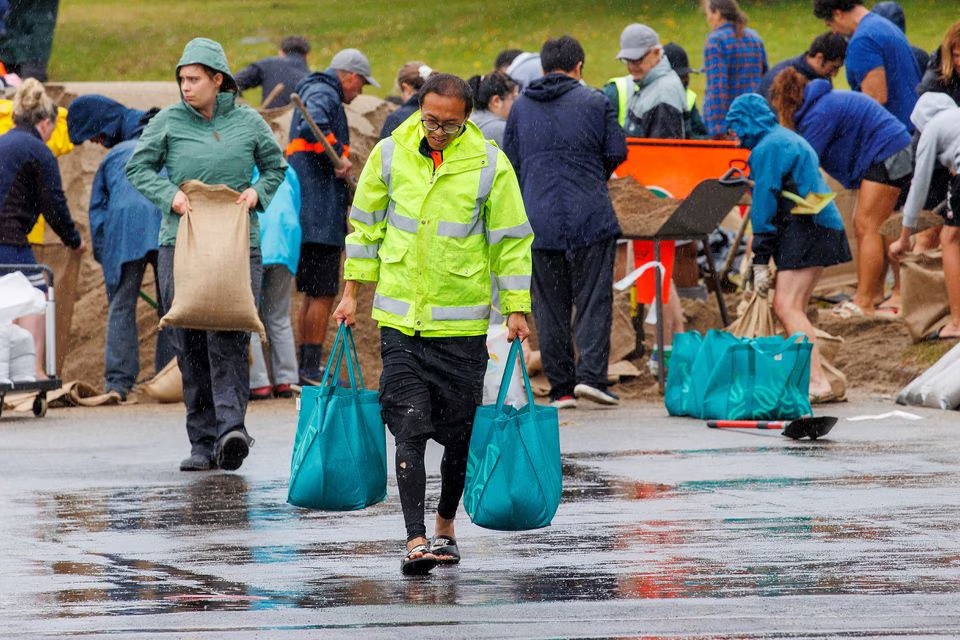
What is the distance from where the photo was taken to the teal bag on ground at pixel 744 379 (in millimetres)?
11797

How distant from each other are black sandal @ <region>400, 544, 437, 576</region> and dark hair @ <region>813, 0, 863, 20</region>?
9.40 m

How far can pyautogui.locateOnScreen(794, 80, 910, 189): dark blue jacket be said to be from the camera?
546 inches

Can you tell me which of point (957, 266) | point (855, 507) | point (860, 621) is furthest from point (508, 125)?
point (860, 621)

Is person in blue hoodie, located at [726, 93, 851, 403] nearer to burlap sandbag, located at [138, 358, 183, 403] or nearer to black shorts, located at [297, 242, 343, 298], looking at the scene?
black shorts, located at [297, 242, 343, 298]

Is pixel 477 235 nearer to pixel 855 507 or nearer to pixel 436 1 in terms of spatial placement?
pixel 855 507

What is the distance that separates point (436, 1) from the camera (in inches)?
2098

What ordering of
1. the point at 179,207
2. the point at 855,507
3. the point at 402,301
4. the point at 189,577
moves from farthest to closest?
1. the point at 179,207
2. the point at 855,507
3. the point at 402,301
4. the point at 189,577

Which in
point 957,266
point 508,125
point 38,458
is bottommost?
point 38,458

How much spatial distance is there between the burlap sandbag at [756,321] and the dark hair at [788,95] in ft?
4.08

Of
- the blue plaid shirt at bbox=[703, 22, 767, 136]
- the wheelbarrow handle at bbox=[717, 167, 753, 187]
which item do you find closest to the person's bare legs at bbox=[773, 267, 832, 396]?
the wheelbarrow handle at bbox=[717, 167, 753, 187]

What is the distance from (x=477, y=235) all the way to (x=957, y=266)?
6.78 meters

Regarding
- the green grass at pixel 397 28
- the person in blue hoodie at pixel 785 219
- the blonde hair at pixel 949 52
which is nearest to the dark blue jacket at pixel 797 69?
the blonde hair at pixel 949 52

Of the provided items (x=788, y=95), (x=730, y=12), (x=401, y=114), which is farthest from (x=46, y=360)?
(x=730, y=12)

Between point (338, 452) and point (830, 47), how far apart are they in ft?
25.9
